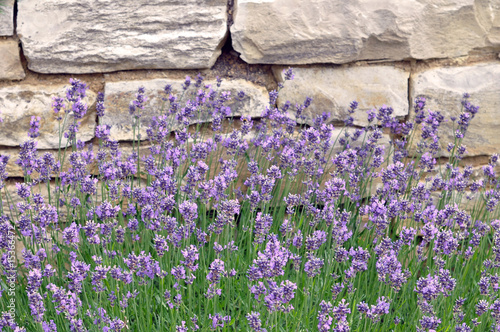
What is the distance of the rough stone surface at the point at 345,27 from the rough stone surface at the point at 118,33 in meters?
0.20

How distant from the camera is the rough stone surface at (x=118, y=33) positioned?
2.85 metres

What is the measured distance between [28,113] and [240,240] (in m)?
1.40

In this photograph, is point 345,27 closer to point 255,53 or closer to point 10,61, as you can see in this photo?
point 255,53

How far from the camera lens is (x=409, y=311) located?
8.23 ft

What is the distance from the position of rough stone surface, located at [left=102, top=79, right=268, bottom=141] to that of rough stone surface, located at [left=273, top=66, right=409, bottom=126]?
0.62 ft

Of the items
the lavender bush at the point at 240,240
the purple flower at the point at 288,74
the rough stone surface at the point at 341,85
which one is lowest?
the lavender bush at the point at 240,240

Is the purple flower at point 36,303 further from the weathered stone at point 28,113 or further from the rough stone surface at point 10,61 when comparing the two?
the rough stone surface at point 10,61

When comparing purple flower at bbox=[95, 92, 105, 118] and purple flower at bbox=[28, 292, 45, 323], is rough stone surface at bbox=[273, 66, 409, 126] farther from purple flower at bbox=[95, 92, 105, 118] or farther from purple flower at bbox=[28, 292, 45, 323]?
purple flower at bbox=[28, 292, 45, 323]

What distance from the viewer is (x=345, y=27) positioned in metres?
2.99

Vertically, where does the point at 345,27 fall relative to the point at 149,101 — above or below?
above

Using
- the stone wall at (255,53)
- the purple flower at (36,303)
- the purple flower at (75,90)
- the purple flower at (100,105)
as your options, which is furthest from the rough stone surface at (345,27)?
the purple flower at (36,303)

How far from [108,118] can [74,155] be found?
709 millimetres

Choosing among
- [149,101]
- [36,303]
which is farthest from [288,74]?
[36,303]

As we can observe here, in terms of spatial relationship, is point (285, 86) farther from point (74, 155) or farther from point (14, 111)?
point (14, 111)
